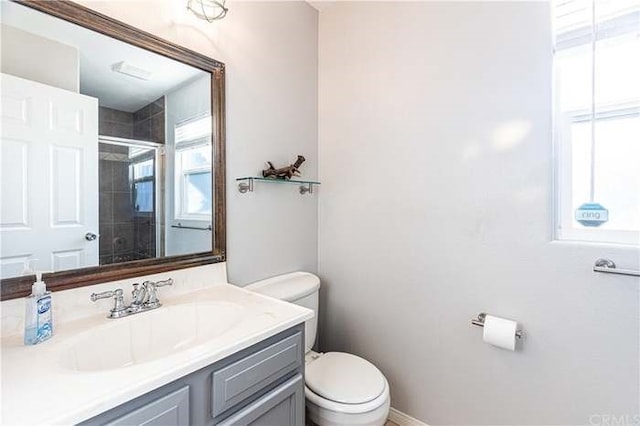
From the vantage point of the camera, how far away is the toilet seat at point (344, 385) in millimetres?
1278

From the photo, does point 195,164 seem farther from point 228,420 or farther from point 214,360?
point 228,420

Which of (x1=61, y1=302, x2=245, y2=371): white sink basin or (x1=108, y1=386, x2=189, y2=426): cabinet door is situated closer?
(x1=108, y1=386, x2=189, y2=426): cabinet door

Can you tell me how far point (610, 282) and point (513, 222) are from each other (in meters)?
0.38

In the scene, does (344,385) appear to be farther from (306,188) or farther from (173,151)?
(173,151)

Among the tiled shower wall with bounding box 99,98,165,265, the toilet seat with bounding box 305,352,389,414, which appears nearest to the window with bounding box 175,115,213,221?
the tiled shower wall with bounding box 99,98,165,265

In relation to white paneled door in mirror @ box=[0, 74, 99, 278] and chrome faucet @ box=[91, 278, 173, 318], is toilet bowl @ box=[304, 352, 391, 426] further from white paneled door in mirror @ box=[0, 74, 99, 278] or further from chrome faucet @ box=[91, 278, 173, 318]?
white paneled door in mirror @ box=[0, 74, 99, 278]

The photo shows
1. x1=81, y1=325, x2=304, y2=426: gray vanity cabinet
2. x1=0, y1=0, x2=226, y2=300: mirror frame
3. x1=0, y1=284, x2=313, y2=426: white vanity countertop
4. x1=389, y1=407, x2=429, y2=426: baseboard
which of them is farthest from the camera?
x1=389, y1=407, x2=429, y2=426: baseboard

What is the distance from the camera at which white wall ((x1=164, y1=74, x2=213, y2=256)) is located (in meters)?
1.29

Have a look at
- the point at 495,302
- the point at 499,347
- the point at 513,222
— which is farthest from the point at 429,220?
the point at 499,347

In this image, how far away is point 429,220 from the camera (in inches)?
61.9

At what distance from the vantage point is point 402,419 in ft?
5.52

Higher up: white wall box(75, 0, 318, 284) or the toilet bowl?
white wall box(75, 0, 318, 284)

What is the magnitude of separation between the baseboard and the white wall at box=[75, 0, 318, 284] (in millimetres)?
946

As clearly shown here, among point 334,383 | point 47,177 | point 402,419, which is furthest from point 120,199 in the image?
point 402,419
